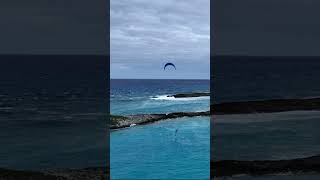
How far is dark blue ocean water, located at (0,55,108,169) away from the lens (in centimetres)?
2388

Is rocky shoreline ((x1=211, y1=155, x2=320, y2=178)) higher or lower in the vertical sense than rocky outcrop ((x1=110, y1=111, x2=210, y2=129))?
lower

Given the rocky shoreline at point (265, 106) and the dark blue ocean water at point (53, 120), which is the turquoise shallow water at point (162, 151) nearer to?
the dark blue ocean water at point (53, 120)

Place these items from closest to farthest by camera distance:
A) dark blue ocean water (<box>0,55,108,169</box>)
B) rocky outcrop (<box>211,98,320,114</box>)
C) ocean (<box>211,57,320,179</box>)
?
dark blue ocean water (<box>0,55,108,169</box>)
ocean (<box>211,57,320,179</box>)
rocky outcrop (<box>211,98,320,114</box>)

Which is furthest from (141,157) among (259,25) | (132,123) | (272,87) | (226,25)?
(272,87)

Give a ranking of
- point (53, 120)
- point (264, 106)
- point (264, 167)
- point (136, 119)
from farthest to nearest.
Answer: point (53, 120)
point (264, 106)
point (136, 119)
point (264, 167)

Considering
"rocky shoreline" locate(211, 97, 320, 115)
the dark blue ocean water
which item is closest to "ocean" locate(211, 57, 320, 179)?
"rocky shoreline" locate(211, 97, 320, 115)

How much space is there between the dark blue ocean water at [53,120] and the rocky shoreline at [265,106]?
9.09 metres

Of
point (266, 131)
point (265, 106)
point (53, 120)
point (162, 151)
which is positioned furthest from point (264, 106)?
point (53, 120)

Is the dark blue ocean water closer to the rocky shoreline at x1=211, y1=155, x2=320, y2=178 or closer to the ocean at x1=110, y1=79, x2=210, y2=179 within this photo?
the ocean at x1=110, y1=79, x2=210, y2=179

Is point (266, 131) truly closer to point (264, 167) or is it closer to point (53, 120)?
point (264, 167)

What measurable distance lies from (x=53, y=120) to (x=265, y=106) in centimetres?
1702

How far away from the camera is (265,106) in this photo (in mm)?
37562

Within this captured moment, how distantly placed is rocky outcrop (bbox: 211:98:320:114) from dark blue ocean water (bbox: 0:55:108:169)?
908 cm

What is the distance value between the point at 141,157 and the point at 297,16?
12.3 meters
